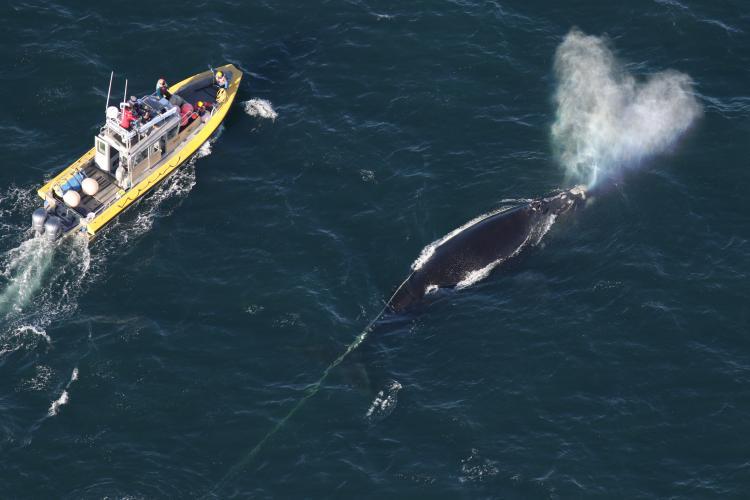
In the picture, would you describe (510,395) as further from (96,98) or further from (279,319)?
(96,98)

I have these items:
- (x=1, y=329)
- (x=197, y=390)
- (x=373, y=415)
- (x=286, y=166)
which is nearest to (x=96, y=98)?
(x=286, y=166)

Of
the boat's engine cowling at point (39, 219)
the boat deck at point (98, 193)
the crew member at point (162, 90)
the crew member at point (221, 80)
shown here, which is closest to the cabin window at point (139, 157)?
the boat deck at point (98, 193)

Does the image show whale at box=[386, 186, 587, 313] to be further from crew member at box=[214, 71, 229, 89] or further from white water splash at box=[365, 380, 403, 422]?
crew member at box=[214, 71, 229, 89]

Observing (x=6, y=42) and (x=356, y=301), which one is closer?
(x=356, y=301)

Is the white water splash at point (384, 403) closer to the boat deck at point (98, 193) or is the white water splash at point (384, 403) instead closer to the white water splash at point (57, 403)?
the white water splash at point (57, 403)

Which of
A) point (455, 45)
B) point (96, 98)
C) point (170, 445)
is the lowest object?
point (170, 445)

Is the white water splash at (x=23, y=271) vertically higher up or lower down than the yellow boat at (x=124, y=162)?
lower down

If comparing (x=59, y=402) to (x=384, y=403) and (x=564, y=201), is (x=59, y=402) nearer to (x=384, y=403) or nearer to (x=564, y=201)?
(x=384, y=403)
